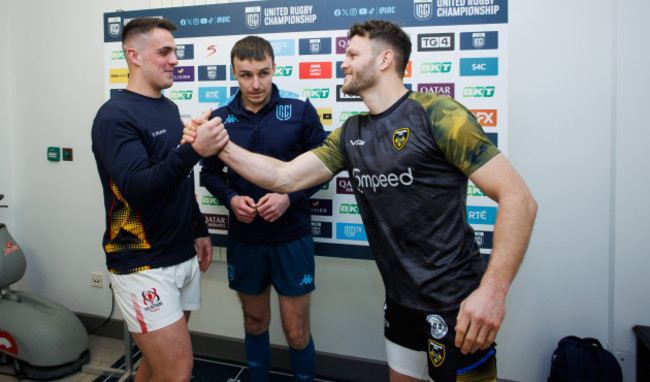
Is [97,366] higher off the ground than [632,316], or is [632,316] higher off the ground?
[632,316]

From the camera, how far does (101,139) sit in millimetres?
1392

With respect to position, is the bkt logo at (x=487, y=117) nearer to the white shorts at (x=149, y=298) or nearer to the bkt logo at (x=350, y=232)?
the bkt logo at (x=350, y=232)

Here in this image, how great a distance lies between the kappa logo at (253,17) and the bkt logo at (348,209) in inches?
41.6

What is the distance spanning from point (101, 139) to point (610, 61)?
236cm

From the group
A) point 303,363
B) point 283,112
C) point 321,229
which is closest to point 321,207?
point 321,229

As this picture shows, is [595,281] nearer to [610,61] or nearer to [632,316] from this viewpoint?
[632,316]

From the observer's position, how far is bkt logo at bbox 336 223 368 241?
2104 mm

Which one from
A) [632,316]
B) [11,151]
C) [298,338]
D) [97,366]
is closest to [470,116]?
[298,338]

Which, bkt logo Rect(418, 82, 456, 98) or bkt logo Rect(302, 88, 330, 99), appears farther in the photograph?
bkt logo Rect(302, 88, 330, 99)

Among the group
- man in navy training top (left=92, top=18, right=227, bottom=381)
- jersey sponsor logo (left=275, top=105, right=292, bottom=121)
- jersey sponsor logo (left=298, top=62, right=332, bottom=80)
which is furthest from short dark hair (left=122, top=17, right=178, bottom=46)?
jersey sponsor logo (left=298, top=62, right=332, bottom=80)

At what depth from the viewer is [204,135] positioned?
132 centimetres

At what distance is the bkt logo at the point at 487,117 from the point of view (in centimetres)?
192

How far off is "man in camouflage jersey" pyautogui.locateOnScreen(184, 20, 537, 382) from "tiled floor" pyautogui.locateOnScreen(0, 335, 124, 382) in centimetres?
203

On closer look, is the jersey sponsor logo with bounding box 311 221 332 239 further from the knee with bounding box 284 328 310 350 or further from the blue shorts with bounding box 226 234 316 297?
the knee with bounding box 284 328 310 350
